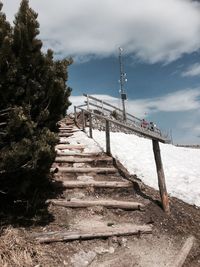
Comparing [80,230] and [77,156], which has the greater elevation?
[77,156]

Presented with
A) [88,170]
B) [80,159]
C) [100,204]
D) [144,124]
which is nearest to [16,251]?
[100,204]

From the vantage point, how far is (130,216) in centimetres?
777

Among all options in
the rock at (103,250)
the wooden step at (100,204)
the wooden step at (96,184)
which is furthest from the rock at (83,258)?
the wooden step at (96,184)

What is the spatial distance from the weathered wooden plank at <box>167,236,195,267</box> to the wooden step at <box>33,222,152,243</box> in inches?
27.6

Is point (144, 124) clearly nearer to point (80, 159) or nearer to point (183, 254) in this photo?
point (80, 159)

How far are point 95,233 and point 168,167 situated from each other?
5370 mm

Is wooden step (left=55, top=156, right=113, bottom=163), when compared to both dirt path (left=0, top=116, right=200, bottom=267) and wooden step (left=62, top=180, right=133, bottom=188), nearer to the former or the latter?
dirt path (left=0, top=116, right=200, bottom=267)

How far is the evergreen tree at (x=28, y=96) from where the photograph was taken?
6.22m

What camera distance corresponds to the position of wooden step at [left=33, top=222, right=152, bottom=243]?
21.1 ft

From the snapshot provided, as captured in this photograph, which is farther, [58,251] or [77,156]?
[77,156]

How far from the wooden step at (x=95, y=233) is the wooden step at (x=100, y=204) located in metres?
0.72

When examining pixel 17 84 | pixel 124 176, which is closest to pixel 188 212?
pixel 124 176

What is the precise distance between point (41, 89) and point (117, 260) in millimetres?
3291

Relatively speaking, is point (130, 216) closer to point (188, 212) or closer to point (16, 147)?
point (188, 212)
